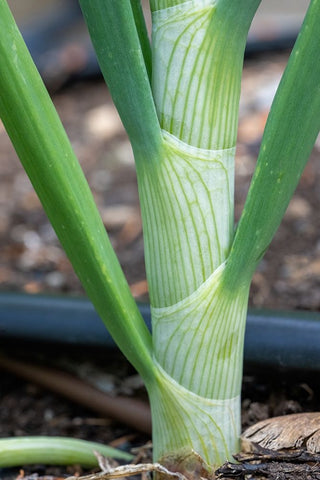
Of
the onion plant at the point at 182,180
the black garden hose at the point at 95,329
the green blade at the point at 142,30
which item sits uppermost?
the green blade at the point at 142,30

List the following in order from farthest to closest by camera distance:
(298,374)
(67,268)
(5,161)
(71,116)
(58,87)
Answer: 1. (58,87)
2. (71,116)
3. (5,161)
4. (67,268)
5. (298,374)

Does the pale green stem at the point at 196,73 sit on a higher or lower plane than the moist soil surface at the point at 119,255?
higher

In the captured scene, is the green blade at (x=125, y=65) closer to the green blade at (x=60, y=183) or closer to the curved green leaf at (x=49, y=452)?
the green blade at (x=60, y=183)

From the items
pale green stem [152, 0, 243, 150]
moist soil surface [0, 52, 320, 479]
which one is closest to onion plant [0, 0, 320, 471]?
pale green stem [152, 0, 243, 150]

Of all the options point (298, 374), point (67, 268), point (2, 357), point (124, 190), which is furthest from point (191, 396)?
point (124, 190)

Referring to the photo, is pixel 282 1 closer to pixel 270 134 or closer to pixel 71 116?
pixel 71 116

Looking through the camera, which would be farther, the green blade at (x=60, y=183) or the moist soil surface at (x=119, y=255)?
the moist soil surface at (x=119, y=255)

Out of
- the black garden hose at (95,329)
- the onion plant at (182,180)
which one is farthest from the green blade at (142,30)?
the black garden hose at (95,329)

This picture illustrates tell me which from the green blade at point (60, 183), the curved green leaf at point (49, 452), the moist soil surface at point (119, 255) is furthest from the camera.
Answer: the moist soil surface at point (119, 255)
